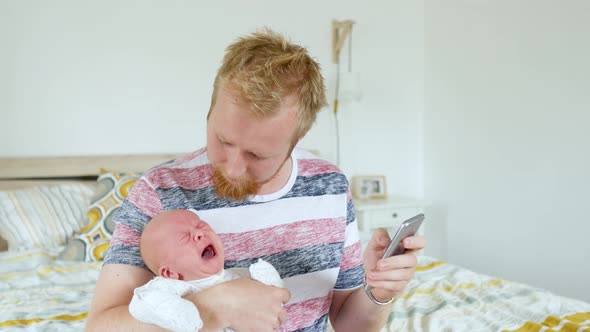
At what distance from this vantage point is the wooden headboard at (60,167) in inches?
103

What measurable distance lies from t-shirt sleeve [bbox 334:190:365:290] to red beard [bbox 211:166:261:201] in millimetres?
257

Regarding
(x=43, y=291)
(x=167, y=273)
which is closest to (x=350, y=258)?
(x=167, y=273)

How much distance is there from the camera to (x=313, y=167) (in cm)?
121

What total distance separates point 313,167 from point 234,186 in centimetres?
24

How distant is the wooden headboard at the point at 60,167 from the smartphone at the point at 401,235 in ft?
6.70

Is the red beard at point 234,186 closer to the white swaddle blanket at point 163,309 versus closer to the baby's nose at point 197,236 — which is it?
the baby's nose at point 197,236

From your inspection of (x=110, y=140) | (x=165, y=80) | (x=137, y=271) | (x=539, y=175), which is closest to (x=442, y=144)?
(x=539, y=175)

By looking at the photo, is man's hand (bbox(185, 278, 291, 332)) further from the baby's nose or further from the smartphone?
the smartphone

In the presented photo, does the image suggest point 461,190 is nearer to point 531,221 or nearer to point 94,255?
point 531,221

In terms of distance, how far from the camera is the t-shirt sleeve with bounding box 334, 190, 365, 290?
1209 mm

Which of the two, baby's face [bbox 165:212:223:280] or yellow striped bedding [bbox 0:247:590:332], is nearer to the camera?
baby's face [bbox 165:212:223:280]

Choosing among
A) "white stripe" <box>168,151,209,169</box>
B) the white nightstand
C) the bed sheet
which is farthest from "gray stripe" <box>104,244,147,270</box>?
the white nightstand

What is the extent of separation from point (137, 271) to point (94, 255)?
140 centimetres

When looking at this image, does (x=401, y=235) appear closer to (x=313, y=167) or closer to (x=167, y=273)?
(x=313, y=167)
